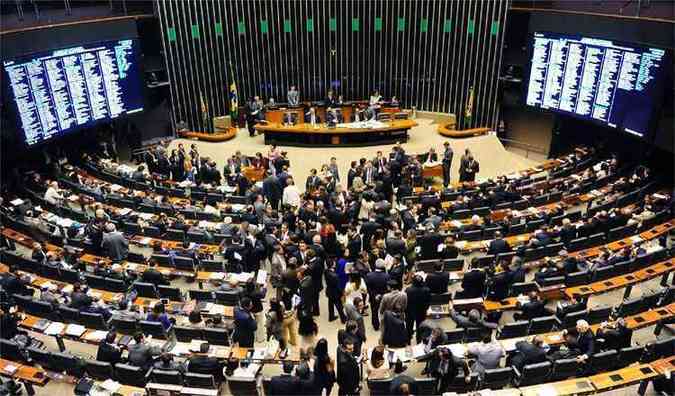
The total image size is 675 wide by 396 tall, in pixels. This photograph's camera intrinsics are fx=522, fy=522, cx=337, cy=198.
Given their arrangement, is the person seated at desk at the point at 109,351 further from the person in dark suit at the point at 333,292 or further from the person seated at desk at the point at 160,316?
the person in dark suit at the point at 333,292

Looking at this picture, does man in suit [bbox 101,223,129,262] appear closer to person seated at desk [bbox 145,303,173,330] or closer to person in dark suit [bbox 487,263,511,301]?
person seated at desk [bbox 145,303,173,330]

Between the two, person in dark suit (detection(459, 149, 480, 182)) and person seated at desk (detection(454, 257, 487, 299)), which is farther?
person in dark suit (detection(459, 149, 480, 182))

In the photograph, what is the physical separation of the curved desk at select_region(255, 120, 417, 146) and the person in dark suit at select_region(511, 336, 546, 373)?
11.9 meters

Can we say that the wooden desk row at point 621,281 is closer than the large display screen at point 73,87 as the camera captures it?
Yes

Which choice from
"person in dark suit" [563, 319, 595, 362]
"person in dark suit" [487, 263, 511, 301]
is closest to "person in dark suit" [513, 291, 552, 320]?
"person in dark suit" [487, 263, 511, 301]

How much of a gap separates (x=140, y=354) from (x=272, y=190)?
5900mm

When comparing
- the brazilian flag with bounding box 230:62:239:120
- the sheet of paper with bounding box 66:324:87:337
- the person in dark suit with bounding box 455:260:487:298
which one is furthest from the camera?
the brazilian flag with bounding box 230:62:239:120

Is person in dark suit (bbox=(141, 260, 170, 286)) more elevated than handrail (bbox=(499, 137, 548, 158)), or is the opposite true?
person in dark suit (bbox=(141, 260, 170, 286))

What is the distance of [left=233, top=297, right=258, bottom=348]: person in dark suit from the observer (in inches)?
301

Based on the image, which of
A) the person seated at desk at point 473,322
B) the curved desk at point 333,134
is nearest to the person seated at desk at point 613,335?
the person seated at desk at point 473,322

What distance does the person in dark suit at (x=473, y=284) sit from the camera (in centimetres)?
866

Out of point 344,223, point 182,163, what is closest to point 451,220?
point 344,223

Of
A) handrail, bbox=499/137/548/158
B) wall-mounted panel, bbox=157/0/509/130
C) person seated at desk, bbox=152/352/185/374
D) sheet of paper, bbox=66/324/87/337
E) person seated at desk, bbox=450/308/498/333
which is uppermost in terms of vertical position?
wall-mounted panel, bbox=157/0/509/130

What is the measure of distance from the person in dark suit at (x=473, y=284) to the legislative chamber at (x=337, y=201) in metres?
0.05
